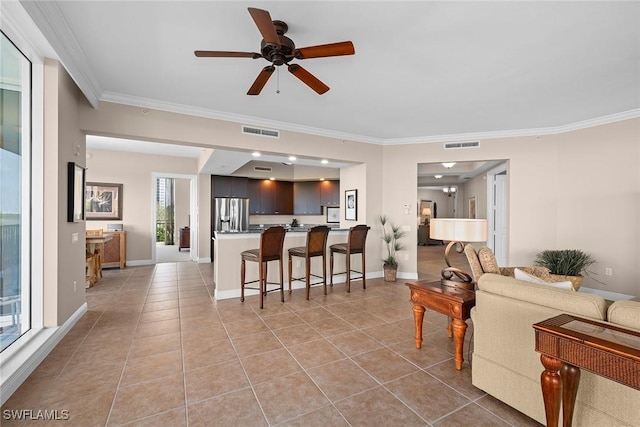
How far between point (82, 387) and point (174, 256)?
276 inches

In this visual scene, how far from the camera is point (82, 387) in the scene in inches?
79.4

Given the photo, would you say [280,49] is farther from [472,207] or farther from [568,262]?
[472,207]

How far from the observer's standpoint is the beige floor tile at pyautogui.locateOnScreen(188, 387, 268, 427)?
5.53ft

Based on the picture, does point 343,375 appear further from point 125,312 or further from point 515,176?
point 515,176

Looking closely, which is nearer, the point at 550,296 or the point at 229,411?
the point at 550,296

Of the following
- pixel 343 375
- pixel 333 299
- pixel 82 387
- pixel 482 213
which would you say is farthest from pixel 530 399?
pixel 482 213

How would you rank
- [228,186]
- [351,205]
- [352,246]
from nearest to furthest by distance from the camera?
[352,246], [351,205], [228,186]

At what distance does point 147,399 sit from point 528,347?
2438mm

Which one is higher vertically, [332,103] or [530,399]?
[332,103]

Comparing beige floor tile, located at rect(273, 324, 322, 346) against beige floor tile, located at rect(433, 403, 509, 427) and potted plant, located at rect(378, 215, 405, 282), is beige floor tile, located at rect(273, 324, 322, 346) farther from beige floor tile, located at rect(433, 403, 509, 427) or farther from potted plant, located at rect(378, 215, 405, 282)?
potted plant, located at rect(378, 215, 405, 282)

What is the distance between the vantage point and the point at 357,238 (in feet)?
14.9

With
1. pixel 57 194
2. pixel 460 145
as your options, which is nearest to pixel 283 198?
pixel 460 145

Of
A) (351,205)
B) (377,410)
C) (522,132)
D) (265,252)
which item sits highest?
(522,132)

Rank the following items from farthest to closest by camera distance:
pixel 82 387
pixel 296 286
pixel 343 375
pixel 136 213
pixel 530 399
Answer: pixel 136 213 < pixel 296 286 < pixel 343 375 < pixel 82 387 < pixel 530 399
